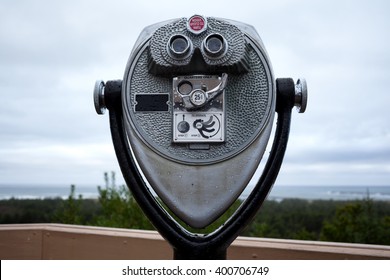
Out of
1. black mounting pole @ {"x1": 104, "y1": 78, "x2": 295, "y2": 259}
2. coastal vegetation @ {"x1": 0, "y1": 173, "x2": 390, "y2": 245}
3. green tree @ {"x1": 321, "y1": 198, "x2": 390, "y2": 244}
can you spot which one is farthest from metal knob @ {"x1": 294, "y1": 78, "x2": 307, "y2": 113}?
green tree @ {"x1": 321, "y1": 198, "x2": 390, "y2": 244}

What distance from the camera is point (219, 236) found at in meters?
1.84

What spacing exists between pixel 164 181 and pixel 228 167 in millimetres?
259

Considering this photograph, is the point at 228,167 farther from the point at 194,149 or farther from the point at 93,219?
the point at 93,219

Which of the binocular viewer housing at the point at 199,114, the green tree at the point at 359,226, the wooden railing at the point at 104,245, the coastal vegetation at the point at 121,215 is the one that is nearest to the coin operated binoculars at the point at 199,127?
the binocular viewer housing at the point at 199,114

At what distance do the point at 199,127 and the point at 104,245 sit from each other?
1.24 m

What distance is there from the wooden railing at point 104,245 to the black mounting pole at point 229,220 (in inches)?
24.5

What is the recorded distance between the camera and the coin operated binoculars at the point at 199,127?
181cm

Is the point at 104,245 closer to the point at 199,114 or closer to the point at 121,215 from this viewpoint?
the point at 199,114

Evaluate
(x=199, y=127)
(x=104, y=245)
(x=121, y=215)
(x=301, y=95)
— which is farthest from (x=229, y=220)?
(x=121, y=215)

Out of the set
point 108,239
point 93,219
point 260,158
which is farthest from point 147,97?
point 93,219

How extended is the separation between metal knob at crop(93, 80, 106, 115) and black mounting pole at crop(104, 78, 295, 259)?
21 millimetres

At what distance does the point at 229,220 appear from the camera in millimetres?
1870

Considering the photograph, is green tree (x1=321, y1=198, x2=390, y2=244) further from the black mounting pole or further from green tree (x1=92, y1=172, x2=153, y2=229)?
the black mounting pole

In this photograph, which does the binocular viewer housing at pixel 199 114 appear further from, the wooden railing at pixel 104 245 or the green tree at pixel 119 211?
Result: the green tree at pixel 119 211
